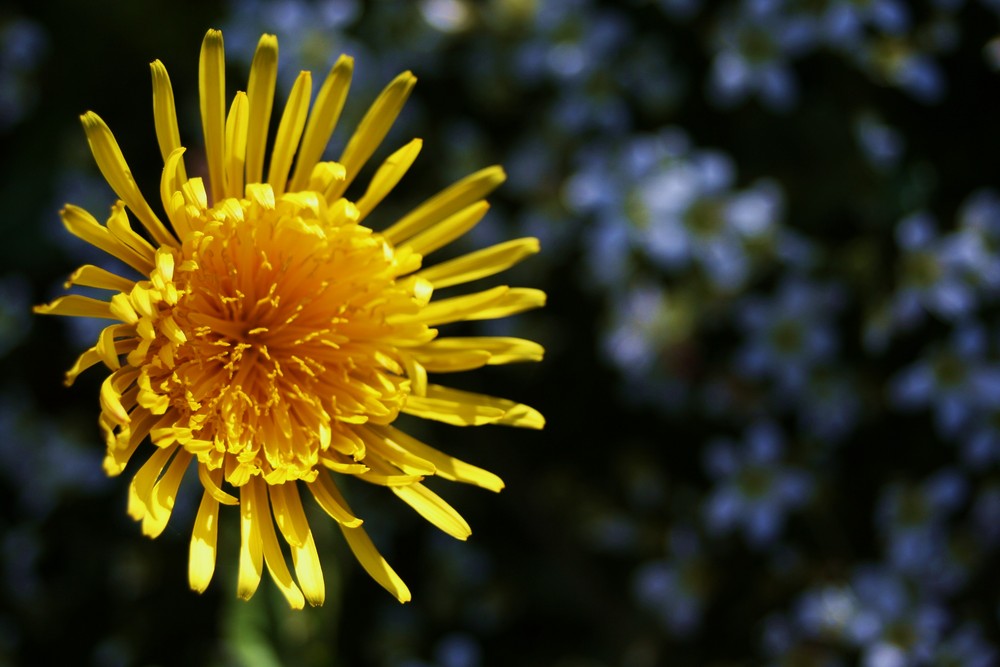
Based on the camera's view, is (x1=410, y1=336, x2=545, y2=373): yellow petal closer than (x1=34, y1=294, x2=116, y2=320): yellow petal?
No

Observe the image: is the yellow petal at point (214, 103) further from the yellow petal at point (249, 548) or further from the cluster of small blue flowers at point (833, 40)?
the cluster of small blue flowers at point (833, 40)

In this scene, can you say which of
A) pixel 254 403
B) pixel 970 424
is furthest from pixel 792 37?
pixel 254 403

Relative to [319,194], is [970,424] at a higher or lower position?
higher

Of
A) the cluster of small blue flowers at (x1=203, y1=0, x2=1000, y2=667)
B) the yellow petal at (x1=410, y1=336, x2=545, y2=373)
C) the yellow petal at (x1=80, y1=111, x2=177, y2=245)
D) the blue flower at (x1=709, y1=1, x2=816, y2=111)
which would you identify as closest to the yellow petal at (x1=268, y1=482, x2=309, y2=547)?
the yellow petal at (x1=410, y1=336, x2=545, y2=373)

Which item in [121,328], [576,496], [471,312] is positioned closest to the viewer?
[121,328]

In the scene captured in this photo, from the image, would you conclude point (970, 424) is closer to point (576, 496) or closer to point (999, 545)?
point (999, 545)

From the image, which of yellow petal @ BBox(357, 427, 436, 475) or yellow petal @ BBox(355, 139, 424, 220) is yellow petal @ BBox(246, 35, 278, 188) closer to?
yellow petal @ BBox(355, 139, 424, 220)

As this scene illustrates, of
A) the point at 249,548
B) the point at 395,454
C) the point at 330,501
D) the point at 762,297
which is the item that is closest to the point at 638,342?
the point at 762,297
